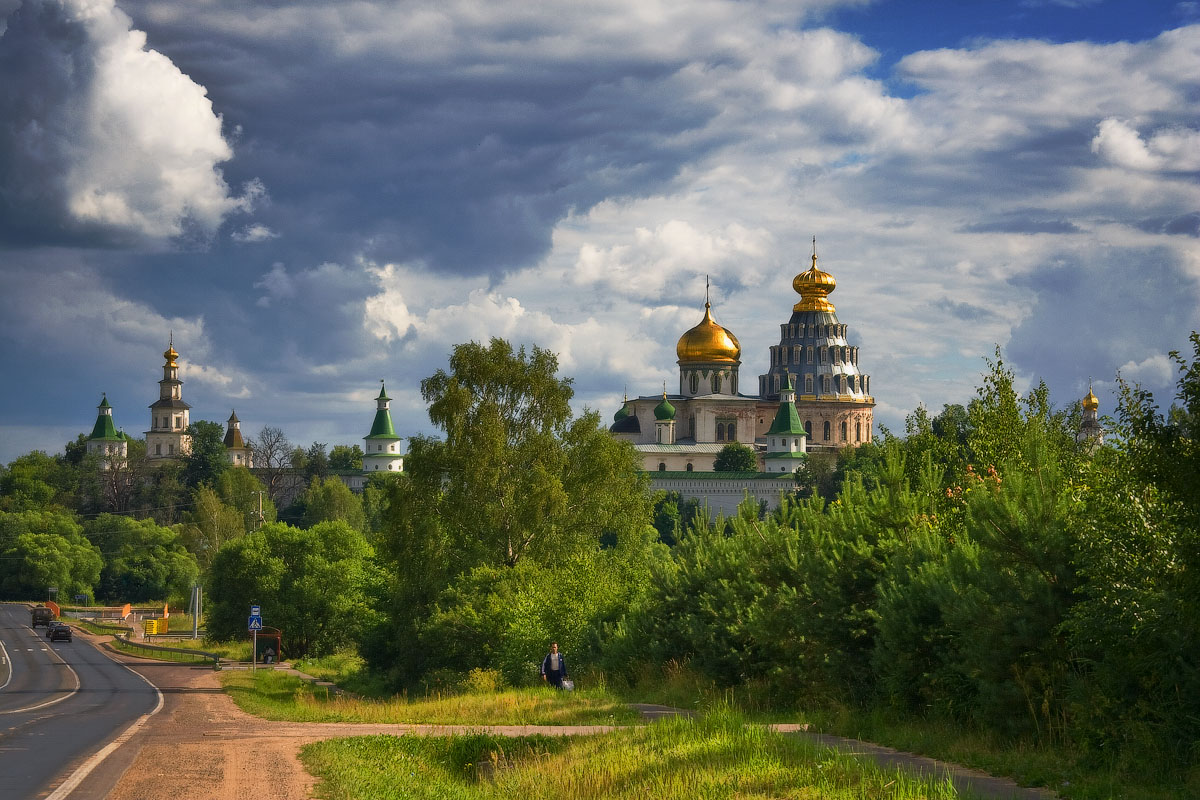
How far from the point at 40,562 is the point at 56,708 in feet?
231

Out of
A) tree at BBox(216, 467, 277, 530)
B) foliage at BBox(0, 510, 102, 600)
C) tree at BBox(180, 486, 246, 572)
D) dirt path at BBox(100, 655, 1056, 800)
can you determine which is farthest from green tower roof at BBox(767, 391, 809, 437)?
dirt path at BBox(100, 655, 1056, 800)

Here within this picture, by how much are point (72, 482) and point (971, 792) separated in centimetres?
12593

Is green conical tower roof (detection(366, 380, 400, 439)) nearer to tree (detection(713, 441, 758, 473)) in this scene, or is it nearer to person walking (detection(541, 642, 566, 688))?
tree (detection(713, 441, 758, 473))

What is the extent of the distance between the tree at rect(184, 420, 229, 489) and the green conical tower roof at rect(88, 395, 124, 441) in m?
20.5

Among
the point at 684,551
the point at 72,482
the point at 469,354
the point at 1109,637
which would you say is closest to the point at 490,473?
the point at 469,354

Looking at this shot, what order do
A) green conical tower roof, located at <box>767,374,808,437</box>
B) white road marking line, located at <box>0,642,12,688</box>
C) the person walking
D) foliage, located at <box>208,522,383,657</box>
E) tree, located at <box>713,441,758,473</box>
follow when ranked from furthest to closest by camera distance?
tree, located at <box>713,441,758,473</box>, green conical tower roof, located at <box>767,374,808,437</box>, foliage, located at <box>208,522,383,657</box>, white road marking line, located at <box>0,642,12,688</box>, the person walking

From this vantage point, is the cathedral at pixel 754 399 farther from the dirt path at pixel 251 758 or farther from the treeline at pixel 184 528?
the dirt path at pixel 251 758

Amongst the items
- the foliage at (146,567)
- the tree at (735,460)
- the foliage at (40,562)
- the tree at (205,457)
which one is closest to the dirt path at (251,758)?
the foliage at (146,567)

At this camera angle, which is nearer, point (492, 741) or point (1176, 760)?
point (1176, 760)

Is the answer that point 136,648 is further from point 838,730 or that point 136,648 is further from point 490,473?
point 838,730

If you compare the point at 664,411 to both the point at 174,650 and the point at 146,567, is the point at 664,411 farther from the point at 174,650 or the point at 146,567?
the point at 174,650

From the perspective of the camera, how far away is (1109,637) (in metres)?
11.8

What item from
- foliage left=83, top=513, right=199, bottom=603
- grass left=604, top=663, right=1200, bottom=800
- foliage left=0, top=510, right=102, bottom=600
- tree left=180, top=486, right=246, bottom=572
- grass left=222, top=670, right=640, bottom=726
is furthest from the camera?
foliage left=83, top=513, right=199, bottom=603

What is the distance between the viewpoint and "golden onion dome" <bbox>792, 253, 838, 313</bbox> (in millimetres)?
128625
